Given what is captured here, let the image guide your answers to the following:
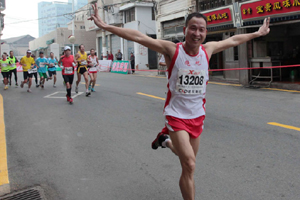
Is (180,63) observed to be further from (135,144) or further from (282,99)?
(282,99)

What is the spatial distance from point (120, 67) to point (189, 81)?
2465cm

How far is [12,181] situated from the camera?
462 centimetres

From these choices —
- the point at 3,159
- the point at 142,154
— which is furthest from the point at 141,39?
the point at 3,159

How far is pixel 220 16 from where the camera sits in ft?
54.9

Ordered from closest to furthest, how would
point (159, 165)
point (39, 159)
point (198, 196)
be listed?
point (198, 196) < point (159, 165) < point (39, 159)

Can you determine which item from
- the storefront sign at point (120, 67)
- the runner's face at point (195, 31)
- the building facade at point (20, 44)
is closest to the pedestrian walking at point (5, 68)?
the storefront sign at point (120, 67)

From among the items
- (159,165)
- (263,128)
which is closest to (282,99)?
(263,128)

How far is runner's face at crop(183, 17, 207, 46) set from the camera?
10.9 ft

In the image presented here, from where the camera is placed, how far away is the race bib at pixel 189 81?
3.39 m

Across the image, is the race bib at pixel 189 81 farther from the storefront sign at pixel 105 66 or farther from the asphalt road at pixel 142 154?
the storefront sign at pixel 105 66

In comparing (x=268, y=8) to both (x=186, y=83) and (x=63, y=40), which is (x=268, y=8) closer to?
(x=186, y=83)

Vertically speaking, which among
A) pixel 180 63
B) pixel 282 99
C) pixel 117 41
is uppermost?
pixel 117 41

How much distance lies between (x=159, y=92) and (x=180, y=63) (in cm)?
988

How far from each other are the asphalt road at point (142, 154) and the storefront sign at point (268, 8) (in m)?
4.62
